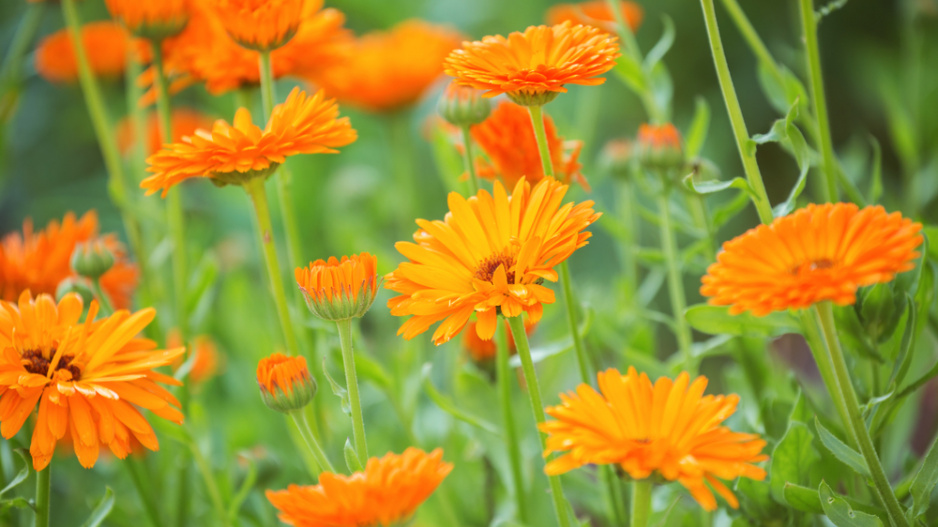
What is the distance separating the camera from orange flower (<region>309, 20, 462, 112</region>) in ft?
2.61

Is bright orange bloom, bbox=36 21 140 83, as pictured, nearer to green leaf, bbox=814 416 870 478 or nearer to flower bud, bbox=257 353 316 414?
flower bud, bbox=257 353 316 414

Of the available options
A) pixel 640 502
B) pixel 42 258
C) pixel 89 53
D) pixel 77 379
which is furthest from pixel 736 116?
pixel 89 53

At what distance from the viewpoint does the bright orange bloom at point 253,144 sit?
0.35 meters

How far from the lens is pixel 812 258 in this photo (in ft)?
1.00

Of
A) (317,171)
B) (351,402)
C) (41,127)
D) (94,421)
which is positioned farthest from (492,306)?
(41,127)

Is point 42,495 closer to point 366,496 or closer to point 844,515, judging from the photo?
point 366,496

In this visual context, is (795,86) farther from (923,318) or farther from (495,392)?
(495,392)

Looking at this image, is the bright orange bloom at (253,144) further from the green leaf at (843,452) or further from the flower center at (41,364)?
Result: the green leaf at (843,452)

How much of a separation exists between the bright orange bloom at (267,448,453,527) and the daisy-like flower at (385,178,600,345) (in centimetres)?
5

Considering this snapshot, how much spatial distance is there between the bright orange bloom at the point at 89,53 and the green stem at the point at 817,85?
575mm

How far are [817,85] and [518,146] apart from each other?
0.15 m

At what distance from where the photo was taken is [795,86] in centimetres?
47

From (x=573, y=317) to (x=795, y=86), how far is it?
211 millimetres

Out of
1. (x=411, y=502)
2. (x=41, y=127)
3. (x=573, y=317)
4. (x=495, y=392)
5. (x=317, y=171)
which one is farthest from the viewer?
(x=41, y=127)
